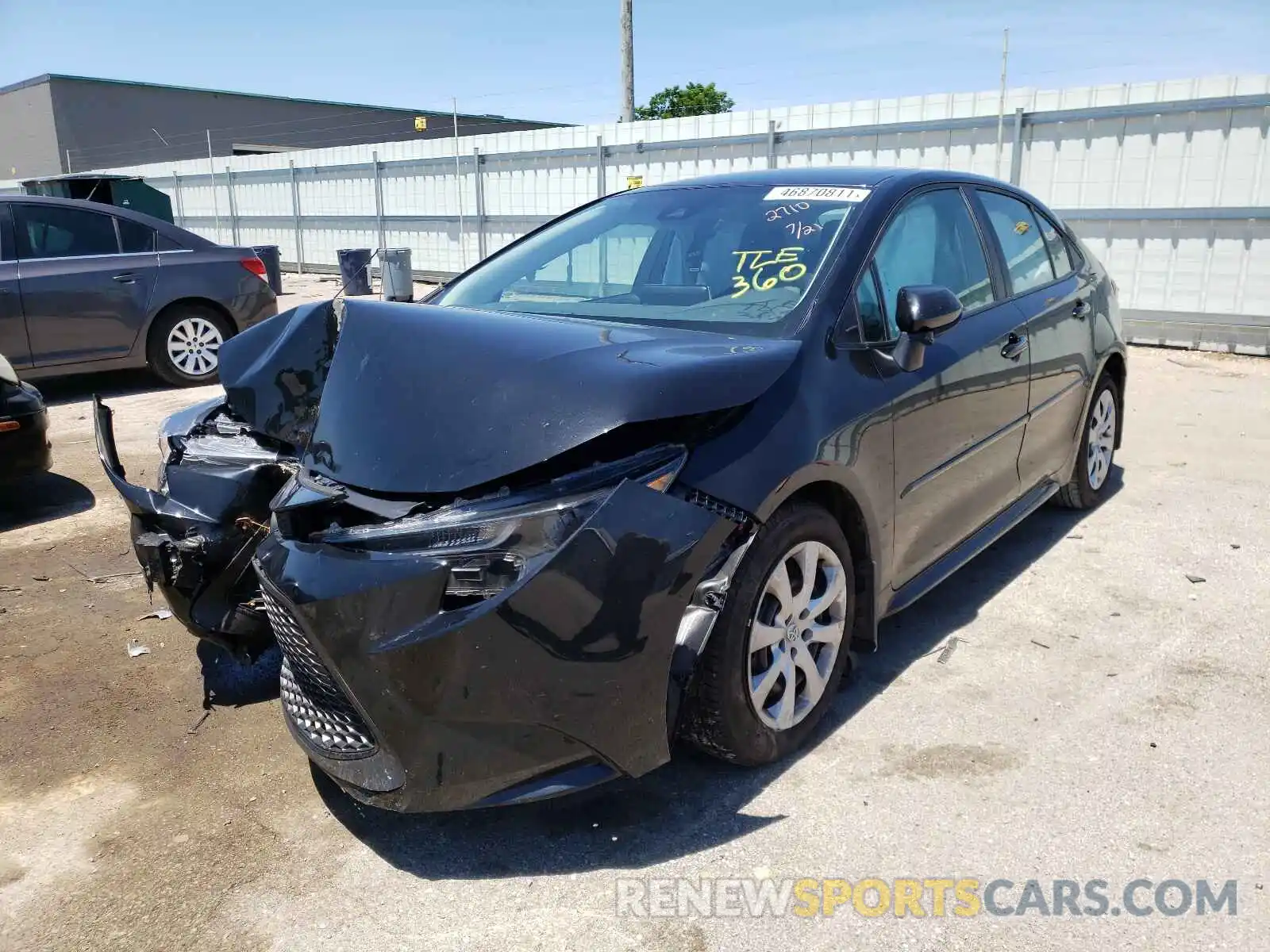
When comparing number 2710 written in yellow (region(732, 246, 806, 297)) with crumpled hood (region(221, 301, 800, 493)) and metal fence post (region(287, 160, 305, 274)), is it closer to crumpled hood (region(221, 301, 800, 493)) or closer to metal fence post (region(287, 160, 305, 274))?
crumpled hood (region(221, 301, 800, 493))

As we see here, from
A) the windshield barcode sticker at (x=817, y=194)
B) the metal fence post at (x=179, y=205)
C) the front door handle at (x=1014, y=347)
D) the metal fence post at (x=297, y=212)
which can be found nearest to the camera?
the windshield barcode sticker at (x=817, y=194)

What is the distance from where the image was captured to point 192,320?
27.9 ft

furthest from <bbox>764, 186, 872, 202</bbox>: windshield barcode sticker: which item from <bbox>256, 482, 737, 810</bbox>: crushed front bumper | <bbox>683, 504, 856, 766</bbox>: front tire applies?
<bbox>256, 482, 737, 810</bbox>: crushed front bumper

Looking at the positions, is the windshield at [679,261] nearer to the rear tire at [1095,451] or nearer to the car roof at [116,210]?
the rear tire at [1095,451]

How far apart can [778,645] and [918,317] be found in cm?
110

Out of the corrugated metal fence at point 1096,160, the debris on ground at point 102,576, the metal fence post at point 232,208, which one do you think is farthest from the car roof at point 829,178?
the metal fence post at point 232,208

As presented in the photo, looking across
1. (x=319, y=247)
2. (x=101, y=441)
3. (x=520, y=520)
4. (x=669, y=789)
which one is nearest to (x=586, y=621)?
(x=520, y=520)

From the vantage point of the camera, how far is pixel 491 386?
247cm

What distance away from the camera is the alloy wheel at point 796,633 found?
8.79 feet

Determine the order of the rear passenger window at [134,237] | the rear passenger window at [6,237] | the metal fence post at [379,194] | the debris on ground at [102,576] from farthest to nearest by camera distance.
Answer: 1. the metal fence post at [379,194]
2. the rear passenger window at [134,237]
3. the rear passenger window at [6,237]
4. the debris on ground at [102,576]

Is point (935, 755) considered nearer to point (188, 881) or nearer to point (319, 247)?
point (188, 881)

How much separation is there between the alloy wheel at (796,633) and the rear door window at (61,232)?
7301 mm

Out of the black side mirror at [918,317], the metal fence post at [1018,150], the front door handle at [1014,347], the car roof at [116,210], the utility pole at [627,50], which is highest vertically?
the utility pole at [627,50]

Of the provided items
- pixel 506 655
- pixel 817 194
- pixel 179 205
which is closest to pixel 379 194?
pixel 179 205
